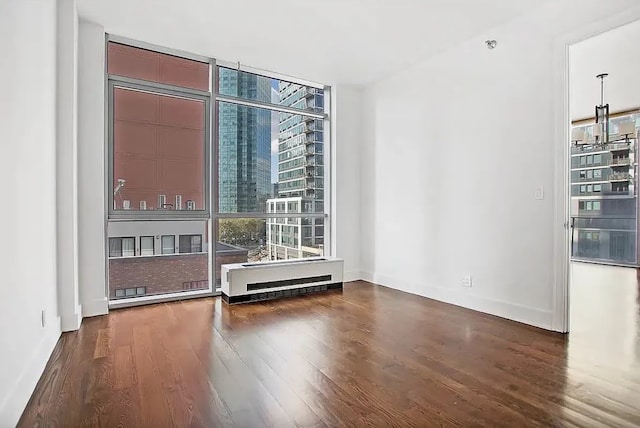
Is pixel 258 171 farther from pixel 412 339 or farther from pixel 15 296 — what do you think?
pixel 15 296

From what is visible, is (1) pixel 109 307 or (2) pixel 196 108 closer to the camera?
(1) pixel 109 307

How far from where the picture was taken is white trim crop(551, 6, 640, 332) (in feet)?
9.76

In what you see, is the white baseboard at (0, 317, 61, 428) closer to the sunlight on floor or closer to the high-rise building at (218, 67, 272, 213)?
the high-rise building at (218, 67, 272, 213)

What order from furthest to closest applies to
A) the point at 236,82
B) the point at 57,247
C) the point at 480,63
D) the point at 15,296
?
1. the point at 236,82
2. the point at 480,63
3. the point at 57,247
4. the point at 15,296

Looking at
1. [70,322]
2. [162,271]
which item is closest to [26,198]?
[70,322]

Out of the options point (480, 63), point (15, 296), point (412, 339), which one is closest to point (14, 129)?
point (15, 296)

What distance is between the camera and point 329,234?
5141mm

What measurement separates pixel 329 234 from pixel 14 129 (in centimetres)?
376

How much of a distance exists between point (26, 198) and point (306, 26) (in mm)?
2611

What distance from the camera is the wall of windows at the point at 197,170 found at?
378 centimetres

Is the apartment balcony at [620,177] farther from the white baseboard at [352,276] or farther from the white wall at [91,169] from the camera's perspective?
the white wall at [91,169]

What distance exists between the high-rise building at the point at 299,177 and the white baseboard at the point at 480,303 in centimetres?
117

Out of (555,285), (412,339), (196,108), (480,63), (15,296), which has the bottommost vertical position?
(412,339)

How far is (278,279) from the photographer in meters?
4.12
